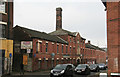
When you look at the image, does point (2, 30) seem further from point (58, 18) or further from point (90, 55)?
point (90, 55)

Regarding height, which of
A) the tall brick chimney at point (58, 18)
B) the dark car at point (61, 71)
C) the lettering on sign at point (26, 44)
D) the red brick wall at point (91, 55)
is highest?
the tall brick chimney at point (58, 18)

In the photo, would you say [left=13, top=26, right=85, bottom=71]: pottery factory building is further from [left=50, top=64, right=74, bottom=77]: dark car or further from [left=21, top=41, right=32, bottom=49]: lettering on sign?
[left=50, top=64, right=74, bottom=77]: dark car

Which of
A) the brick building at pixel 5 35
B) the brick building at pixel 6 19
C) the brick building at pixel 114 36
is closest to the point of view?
the brick building at pixel 114 36

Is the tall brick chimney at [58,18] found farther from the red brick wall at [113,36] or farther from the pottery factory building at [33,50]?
the red brick wall at [113,36]

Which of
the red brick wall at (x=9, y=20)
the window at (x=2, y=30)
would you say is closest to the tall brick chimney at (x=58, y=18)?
the red brick wall at (x=9, y=20)

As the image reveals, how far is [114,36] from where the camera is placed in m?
13.6

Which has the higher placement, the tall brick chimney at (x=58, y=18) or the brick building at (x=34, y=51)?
the tall brick chimney at (x=58, y=18)

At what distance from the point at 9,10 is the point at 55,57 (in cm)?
1668

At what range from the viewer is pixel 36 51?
30.2 metres

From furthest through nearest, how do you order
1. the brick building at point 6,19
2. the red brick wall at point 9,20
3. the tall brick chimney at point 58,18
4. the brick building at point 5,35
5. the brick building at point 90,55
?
the brick building at point 90,55
the tall brick chimney at point 58,18
the red brick wall at point 9,20
the brick building at point 6,19
the brick building at point 5,35

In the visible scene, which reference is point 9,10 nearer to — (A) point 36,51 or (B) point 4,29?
(B) point 4,29

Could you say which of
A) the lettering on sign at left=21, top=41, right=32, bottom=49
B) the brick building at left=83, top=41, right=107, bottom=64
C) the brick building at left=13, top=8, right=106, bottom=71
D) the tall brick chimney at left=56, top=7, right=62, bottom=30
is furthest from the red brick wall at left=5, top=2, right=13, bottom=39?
the brick building at left=83, top=41, right=107, bottom=64

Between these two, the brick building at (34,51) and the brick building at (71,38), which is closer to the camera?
the brick building at (34,51)

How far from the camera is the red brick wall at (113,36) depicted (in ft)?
43.8
